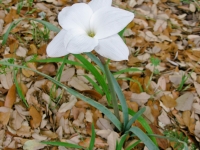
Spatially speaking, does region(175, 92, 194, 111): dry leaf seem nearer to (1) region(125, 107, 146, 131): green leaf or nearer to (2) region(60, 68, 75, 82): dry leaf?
(1) region(125, 107, 146, 131): green leaf

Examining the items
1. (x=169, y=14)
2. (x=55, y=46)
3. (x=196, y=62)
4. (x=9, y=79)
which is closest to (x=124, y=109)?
(x=55, y=46)

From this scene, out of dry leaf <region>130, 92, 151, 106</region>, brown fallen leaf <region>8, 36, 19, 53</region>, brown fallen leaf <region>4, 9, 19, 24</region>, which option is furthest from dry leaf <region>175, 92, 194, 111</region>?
brown fallen leaf <region>4, 9, 19, 24</region>

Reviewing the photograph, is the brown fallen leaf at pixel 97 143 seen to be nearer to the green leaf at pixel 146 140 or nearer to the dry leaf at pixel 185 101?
the green leaf at pixel 146 140

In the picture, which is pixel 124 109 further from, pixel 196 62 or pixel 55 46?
pixel 196 62

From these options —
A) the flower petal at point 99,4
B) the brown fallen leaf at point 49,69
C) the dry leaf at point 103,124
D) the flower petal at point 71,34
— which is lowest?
Answer: the dry leaf at point 103,124

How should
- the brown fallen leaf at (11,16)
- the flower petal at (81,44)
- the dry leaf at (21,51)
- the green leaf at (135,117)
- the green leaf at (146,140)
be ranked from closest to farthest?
the flower petal at (81,44)
the green leaf at (146,140)
the green leaf at (135,117)
the dry leaf at (21,51)
the brown fallen leaf at (11,16)

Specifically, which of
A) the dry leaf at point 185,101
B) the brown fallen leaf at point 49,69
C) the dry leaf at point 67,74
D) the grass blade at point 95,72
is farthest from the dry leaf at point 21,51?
the dry leaf at point 185,101

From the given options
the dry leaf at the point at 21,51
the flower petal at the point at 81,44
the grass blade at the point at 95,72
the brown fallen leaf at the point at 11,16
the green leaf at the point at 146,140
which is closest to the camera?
the flower petal at the point at 81,44
